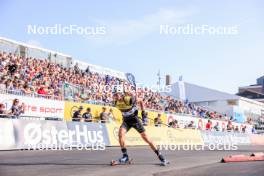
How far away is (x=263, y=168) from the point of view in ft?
33.2

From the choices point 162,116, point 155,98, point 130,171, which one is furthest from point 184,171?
point 155,98

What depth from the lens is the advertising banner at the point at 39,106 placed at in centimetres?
1973

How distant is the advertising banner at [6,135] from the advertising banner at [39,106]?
3.24 m

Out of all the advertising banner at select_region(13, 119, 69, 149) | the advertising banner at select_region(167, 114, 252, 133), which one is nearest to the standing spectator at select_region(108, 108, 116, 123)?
the advertising banner at select_region(13, 119, 69, 149)

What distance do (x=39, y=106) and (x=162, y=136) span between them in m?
8.38

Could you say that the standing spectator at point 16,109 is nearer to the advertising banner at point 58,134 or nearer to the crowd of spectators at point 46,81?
the advertising banner at point 58,134

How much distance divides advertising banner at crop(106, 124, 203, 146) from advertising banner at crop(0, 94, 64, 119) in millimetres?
2740

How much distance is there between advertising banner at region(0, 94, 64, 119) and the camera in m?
19.7

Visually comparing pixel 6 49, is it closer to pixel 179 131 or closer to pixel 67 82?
pixel 67 82

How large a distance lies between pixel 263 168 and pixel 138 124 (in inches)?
124

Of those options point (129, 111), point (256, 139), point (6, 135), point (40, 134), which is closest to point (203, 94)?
point (256, 139)

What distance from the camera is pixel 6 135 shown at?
16.2 m

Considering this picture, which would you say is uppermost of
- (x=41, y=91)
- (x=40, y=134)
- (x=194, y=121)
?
(x=41, y=91)

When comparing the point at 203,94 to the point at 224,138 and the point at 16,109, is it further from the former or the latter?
the point at 16,109
